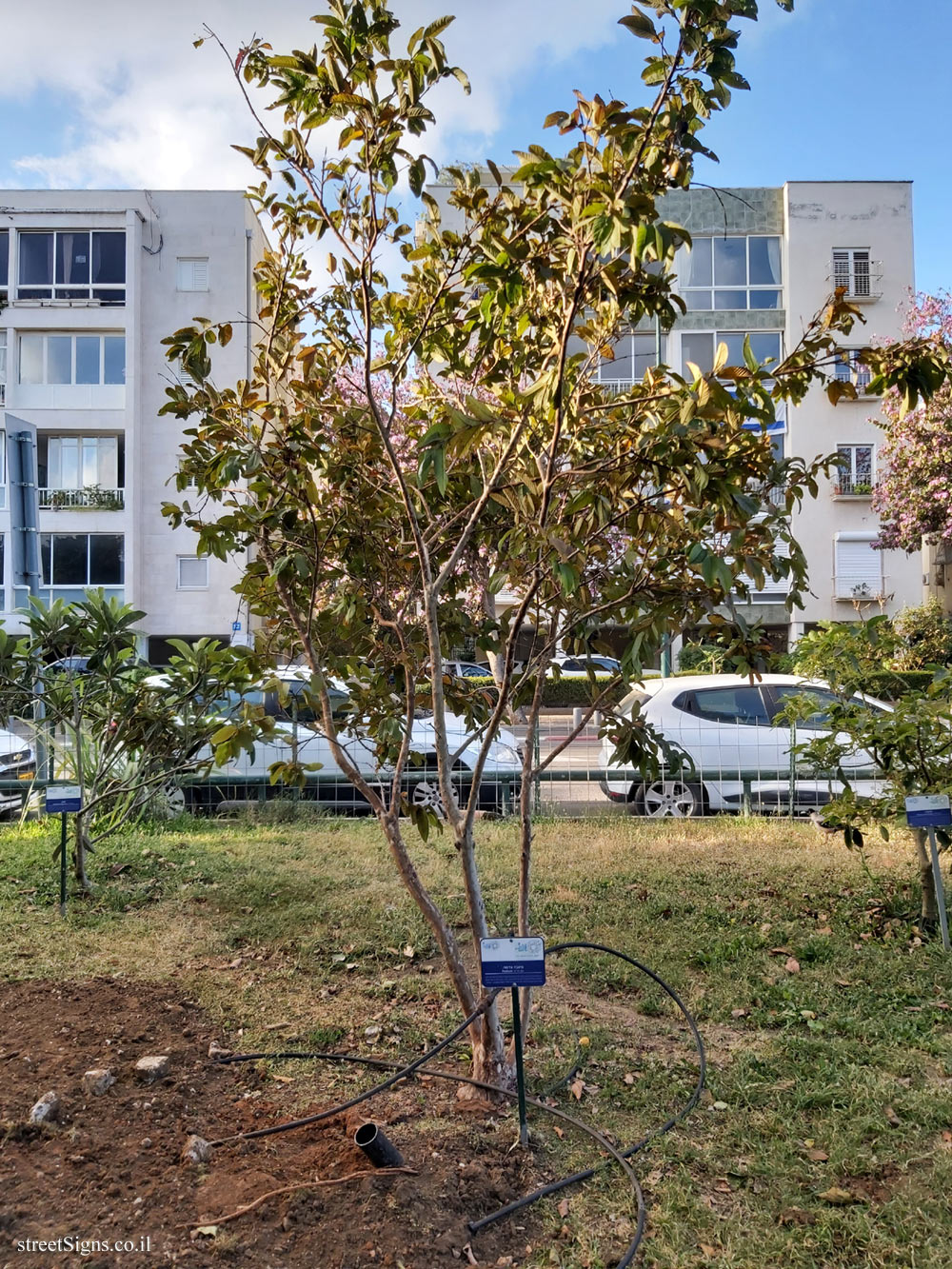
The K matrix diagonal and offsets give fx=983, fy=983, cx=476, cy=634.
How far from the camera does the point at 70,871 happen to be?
→ 634 centimetres

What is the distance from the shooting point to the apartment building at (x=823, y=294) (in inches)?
1012

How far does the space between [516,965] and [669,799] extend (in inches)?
243

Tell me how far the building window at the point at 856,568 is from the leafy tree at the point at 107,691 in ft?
73.7

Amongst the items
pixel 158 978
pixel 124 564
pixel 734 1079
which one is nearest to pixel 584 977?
pixel 734 1079

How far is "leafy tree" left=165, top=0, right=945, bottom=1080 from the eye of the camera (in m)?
2.70

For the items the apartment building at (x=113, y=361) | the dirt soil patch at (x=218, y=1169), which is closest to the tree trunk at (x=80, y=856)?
the dirt soil patch at (x=218, y=1169)

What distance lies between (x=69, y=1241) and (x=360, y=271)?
9.16 feet

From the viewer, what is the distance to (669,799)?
29.3 ft

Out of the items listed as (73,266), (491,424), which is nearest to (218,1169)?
(491,424)

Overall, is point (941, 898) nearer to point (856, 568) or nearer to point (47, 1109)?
point (47, 1109)

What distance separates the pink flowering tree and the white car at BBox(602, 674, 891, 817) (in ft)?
37.6

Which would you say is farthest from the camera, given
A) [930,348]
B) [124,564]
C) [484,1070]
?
[124,564]

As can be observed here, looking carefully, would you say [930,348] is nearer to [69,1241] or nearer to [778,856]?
[69,1241]

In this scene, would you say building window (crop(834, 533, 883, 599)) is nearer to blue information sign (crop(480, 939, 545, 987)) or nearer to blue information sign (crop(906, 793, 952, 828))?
blue information sign (crop(906, 793, 952, 828))
